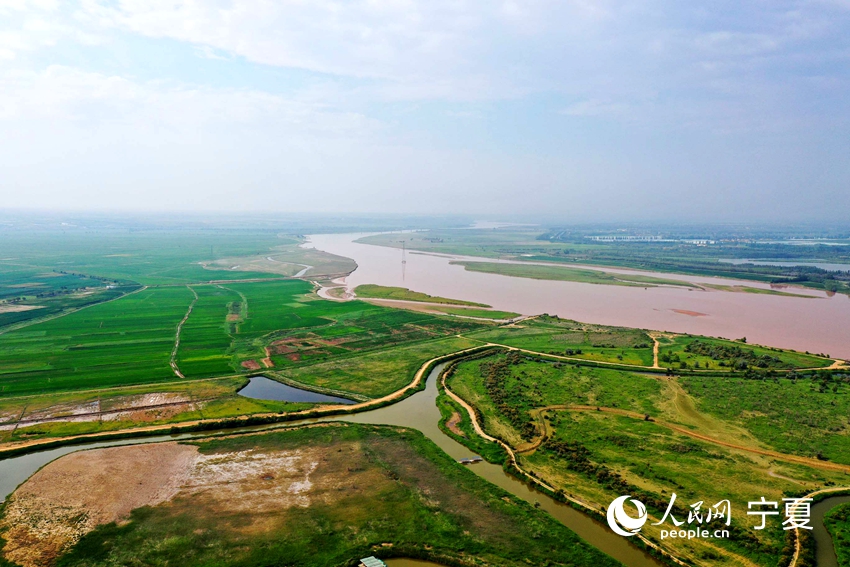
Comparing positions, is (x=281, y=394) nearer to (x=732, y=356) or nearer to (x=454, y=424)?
(x=454, y=424)

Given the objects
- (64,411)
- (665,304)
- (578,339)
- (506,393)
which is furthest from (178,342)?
(665,304)

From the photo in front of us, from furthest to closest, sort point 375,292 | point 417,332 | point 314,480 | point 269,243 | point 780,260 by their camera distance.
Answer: point 269,243 < point 780,260 < point 375,292 < point 417,332 < point 314,480

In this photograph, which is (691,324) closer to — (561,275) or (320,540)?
(561,275)

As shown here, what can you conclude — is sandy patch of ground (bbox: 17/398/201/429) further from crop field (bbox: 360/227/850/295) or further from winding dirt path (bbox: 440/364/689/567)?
crop field (bbox: 360/227/850/295)

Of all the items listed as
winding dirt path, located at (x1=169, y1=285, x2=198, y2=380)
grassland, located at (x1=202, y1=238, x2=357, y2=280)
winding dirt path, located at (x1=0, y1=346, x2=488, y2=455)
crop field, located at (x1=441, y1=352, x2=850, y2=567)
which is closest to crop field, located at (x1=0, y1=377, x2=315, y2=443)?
winding dirt path, located at (x1=0, y1=346, x2=488, y2=455)

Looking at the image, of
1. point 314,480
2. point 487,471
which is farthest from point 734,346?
point 314,480

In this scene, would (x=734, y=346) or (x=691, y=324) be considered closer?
(x=734, y=346)

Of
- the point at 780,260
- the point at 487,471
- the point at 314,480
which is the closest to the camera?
the point at 314,480
